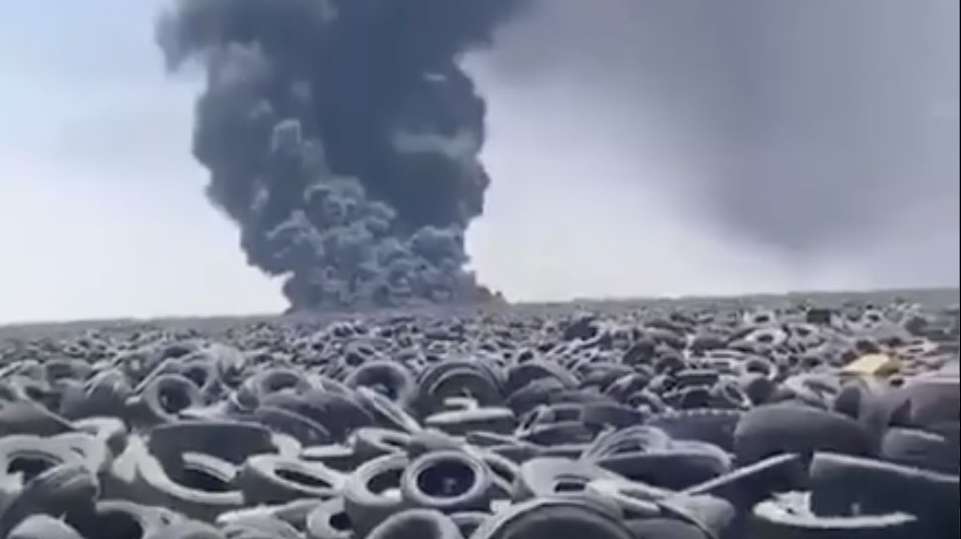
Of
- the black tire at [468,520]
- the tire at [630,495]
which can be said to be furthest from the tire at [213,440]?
the tire at [630,495]

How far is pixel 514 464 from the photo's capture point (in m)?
1.45

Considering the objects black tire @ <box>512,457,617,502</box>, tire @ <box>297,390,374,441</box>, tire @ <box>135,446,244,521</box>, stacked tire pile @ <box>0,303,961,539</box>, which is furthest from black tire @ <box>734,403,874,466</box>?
tire @ <box>135,446,244,521</box>

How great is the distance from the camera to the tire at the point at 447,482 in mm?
1434

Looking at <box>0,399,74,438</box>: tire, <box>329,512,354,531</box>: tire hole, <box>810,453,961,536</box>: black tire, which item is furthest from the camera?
<box>0,399,74,438</box>: tire

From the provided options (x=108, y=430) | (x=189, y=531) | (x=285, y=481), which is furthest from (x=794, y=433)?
(x=108, y=430)

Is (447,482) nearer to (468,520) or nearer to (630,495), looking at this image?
(468,520)

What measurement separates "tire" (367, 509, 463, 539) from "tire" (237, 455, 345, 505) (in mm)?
73

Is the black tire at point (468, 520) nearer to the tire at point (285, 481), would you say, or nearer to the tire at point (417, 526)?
the tire at point (417, 526)

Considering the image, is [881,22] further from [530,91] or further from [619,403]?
[619,403]

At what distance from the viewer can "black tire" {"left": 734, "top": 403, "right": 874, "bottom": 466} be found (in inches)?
54.6

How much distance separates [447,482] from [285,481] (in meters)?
0.17

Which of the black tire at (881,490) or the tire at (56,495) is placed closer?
the black tire at (881,490)

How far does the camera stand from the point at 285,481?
148 cm

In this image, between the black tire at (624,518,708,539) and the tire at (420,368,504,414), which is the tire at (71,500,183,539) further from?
the black tire at (624,518,708,539)
